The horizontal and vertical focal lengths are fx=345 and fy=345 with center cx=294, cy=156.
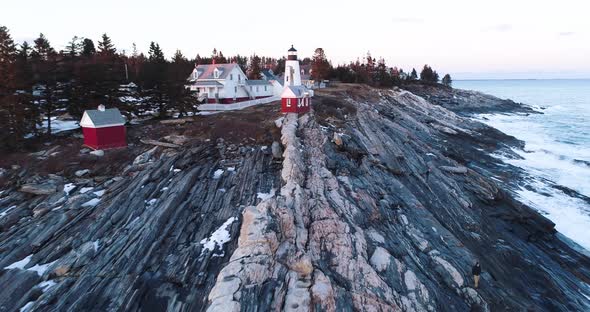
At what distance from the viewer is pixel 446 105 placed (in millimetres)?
97875

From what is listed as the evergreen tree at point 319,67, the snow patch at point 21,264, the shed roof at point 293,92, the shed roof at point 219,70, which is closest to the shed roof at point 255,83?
the shed roof at point 219,70

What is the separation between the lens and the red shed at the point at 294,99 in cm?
3661

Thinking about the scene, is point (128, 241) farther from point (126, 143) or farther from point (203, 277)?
point (126, 143)

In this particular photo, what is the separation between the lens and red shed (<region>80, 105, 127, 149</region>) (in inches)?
1110

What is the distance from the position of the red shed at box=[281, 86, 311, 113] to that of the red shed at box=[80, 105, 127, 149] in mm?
16061

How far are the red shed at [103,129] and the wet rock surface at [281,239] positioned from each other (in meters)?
4.03

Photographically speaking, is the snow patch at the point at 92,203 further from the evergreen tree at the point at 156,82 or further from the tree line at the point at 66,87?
the evergreen tree at the point at 156,82

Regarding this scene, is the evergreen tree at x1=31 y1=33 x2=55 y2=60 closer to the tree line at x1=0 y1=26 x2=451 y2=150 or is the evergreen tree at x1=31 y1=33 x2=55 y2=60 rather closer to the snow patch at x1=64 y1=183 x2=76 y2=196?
the tree line at x1=0 y1=26 x2=451 y2=150

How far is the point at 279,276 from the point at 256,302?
165 centimetres

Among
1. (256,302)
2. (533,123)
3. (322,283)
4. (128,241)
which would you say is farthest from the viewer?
(533,123)

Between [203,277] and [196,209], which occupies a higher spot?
[196,209]

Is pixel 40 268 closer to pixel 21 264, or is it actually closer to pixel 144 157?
pixel 21 264

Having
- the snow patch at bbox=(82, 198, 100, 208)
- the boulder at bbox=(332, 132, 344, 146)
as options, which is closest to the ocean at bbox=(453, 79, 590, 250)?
the boulder at bbox=(332, 132, 344, 146)

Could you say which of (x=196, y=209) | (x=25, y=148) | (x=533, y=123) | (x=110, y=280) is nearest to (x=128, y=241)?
(x=110, y=280)
